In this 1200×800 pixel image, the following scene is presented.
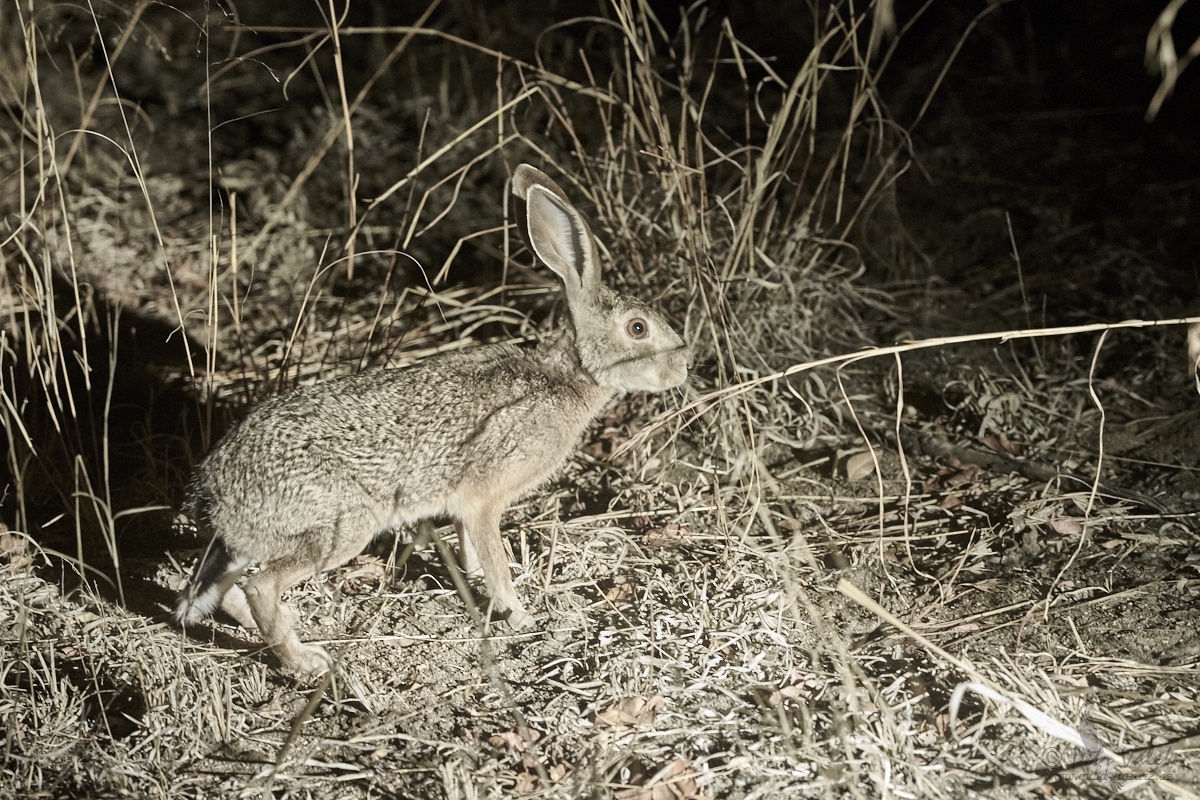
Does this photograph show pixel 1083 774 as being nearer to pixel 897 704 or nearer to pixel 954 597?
pixel 897 704

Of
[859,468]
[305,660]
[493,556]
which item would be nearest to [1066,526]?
[859,468]

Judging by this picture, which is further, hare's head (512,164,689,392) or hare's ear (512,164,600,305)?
hare's head (512,164,689,392)

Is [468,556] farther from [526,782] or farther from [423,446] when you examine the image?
[526,782]

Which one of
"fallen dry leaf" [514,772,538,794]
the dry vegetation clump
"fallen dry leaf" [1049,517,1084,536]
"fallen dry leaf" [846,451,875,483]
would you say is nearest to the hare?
the dry vegetation clump

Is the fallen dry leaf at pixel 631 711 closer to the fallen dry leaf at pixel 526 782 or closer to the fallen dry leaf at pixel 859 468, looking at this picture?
the fallen dry leaf at pixel 526 782

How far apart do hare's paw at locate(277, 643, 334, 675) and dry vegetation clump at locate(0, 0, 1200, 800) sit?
7cm

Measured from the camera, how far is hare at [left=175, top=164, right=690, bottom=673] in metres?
3.46

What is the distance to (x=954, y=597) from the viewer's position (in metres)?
3.70

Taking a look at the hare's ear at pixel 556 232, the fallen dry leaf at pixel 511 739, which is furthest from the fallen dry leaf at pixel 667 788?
the hare's ear at pixel 556 232

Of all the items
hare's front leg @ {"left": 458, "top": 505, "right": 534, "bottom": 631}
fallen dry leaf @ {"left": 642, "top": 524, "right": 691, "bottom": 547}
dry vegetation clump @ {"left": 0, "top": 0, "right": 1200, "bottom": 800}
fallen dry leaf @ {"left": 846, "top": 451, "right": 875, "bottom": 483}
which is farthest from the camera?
fallen dry leaf @ {"left": 846, "top": 451, "right": 875, "bottom": 483}

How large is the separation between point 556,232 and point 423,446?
102cm

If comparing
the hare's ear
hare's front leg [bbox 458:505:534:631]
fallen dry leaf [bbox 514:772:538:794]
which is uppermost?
the hare's ear

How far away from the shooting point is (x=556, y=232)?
13.4 ft

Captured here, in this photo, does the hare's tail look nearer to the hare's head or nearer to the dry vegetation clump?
the dry vegetation clump
